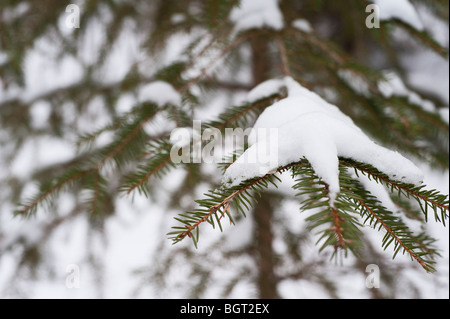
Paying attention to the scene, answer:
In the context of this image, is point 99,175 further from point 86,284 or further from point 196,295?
point 86,284

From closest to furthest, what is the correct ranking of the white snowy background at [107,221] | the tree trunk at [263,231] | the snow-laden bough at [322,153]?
1. the snow-laden bough at [322,153]
2. the tree trunk at [263,231]
3. the white snowy background at [107,221]

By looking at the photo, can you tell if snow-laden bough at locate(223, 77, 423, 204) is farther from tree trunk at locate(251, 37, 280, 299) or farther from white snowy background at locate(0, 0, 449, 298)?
tree trunk at locate(251, 37, 280, 299)

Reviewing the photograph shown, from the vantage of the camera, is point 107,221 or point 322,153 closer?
point 322,153

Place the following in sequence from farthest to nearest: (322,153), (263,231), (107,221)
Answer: (107,221)
(263,231)
(322,153)

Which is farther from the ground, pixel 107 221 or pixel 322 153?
pixel 107 221

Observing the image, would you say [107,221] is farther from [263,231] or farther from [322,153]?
[322,153]

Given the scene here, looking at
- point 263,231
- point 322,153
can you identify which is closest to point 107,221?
point 263,231

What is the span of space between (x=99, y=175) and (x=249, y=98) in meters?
0.59

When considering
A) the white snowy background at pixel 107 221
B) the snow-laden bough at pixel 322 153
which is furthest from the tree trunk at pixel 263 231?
the snow-laden bough at pixel 322 153

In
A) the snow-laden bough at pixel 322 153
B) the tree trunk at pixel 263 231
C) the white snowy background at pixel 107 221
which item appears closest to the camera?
the snow-laden bough at pixel 322 153

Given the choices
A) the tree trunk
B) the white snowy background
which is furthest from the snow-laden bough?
the tree trunk

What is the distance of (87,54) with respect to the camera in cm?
238

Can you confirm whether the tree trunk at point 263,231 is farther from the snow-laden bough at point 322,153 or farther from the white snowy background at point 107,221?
the snow-laden bough at point 322,153
